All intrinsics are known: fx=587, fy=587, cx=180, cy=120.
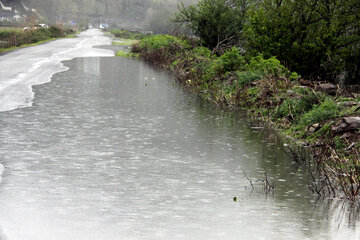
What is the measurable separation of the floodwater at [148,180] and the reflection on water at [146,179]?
0.02 meters

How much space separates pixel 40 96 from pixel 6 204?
11539 mm

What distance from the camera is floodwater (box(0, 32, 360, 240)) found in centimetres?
679

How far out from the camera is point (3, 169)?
365 inches

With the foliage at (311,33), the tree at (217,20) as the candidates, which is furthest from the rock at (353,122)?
the tree at (217,20)

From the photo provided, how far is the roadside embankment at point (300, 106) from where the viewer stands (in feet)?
30.2

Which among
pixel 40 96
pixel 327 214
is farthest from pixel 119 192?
pixel 40 96

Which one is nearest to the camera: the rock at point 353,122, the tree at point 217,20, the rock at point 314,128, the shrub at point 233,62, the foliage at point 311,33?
the rock at point 353,122

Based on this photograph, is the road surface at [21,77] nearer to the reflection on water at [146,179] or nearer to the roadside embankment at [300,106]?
the reflection on water at [146,179]

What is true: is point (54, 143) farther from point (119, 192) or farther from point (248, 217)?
point (248, 217)

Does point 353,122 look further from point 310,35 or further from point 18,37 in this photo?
point 18,37

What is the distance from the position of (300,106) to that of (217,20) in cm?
2100

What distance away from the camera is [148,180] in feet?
29.3

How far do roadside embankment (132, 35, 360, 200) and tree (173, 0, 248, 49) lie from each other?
7.69m

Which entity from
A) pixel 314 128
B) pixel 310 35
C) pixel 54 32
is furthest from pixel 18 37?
pixel 314 128
